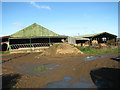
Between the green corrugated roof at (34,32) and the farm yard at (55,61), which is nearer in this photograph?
the farm yard at (55,61)

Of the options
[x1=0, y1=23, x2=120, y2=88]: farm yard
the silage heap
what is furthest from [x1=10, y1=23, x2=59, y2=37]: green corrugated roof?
the silage heap

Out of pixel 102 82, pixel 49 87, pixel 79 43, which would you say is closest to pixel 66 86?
pixel 49 87

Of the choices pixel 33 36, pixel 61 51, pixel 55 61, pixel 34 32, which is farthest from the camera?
pixel 34 32

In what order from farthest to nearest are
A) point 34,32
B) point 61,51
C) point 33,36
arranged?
point 34,32
point 33,36
point 61,51

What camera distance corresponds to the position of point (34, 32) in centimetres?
1892

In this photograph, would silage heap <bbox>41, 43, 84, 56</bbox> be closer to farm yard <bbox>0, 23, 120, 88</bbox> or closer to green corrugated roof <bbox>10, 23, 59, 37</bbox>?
farm yard <bbox>0, 23, 120, 88</bbox>

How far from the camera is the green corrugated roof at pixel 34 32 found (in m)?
18.4

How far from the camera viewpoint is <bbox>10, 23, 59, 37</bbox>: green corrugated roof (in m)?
18.4

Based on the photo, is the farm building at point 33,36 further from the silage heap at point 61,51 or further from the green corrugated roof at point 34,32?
the silage heap at point 61,51

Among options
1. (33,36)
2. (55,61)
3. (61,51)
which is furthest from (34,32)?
(55,61)

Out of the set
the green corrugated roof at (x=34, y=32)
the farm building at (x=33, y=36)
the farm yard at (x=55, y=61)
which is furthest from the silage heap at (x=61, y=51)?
the green corrugated roof at (x=34, y=32)

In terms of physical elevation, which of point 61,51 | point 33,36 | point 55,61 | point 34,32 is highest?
point 34,32

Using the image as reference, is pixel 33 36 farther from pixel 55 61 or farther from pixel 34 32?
pixel 55 61

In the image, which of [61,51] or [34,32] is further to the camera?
[34,32]
